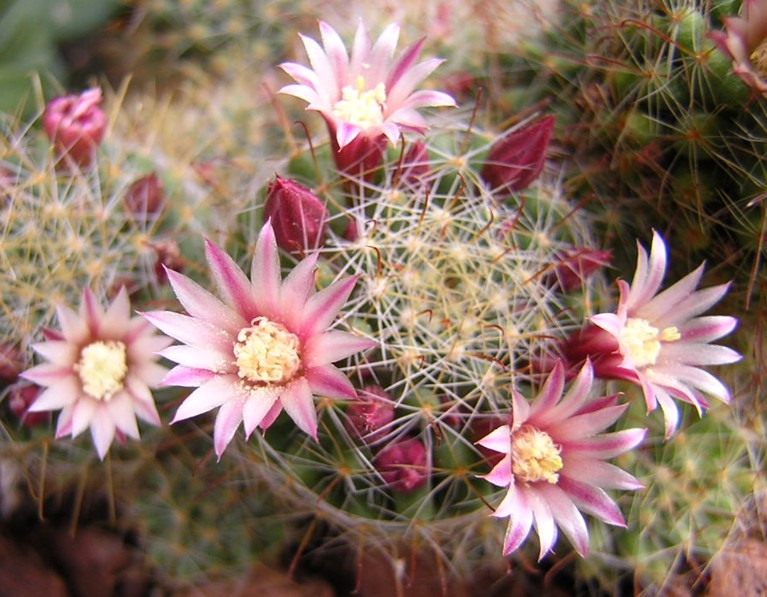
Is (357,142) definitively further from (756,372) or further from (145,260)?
(756,372)

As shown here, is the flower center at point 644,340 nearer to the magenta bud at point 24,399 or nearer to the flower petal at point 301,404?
the flower petal at point 301,404

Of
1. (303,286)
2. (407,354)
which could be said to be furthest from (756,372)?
(303,286)

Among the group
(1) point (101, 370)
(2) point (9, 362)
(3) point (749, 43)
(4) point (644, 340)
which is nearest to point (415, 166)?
(4) point (644, 340)

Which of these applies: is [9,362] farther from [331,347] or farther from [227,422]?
[331,347]

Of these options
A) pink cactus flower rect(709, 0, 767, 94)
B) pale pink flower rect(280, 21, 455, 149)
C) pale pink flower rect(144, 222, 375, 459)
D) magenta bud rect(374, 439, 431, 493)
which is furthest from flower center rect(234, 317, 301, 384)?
pink cactus flower rect(709, 0, 767, 94)

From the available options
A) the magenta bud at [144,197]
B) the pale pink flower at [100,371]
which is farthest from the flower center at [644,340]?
the magenta bud at [144,197]

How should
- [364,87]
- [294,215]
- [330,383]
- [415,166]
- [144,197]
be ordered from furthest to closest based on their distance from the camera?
[144,197] < [415,166] < [364,87] < [294,215] < [330,383]

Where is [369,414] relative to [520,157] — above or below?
below
